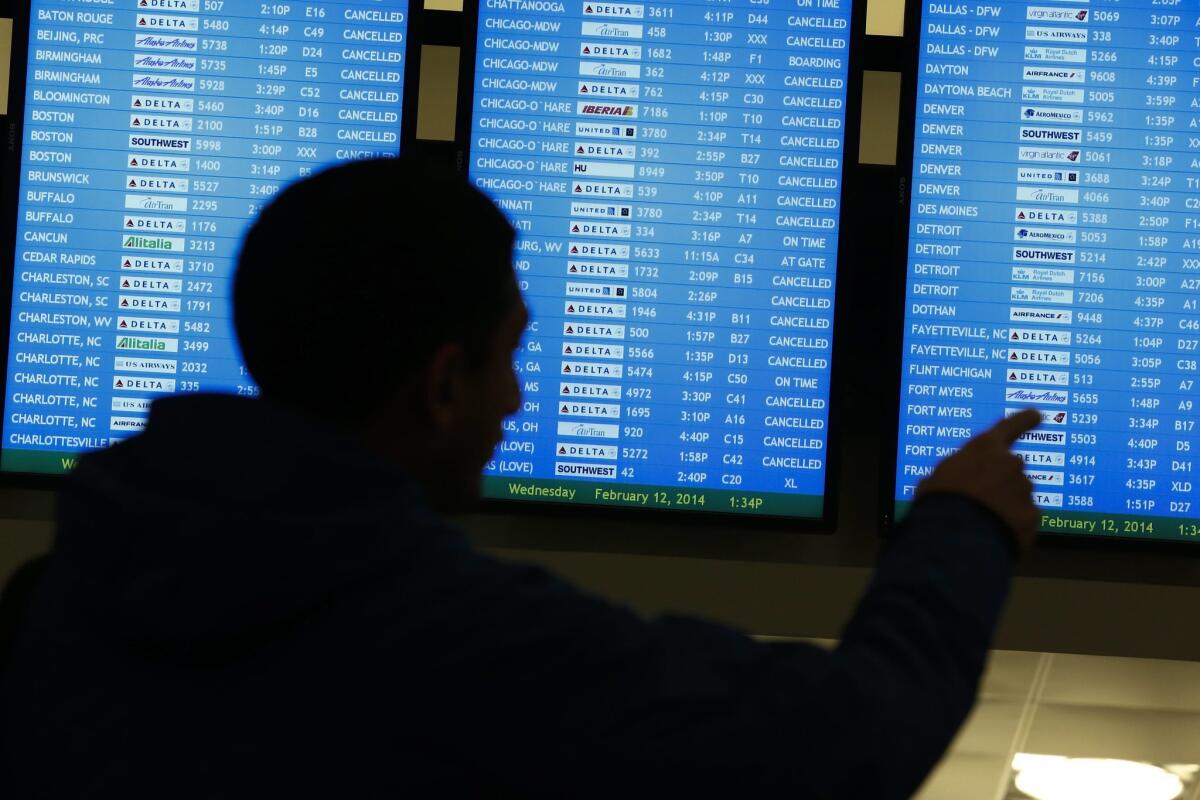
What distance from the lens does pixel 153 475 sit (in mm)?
1009

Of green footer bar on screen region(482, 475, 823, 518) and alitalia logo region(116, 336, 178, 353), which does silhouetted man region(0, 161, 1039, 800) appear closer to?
green footer bar on screen region(482, 475, 823, 518)

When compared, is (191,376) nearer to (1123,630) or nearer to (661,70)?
(661,70)

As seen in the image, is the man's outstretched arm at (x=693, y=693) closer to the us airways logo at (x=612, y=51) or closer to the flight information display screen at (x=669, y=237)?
the flight information display screen at (x=669, y=237)

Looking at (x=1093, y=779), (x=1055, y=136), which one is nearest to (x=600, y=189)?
(x=1055, y=136)

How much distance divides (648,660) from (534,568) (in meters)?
0.12

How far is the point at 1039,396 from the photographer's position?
1881 millimetres

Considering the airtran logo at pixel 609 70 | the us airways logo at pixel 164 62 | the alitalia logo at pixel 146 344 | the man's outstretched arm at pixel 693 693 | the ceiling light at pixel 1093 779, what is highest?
the airtran logo at pixel 609 70

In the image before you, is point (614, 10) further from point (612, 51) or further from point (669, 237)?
point (669, 237)

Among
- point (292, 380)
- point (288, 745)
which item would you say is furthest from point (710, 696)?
point (292, 380)

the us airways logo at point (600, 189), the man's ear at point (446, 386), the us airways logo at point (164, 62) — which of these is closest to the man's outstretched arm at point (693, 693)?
the man's ear at point (446, 386)

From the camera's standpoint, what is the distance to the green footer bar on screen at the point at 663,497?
6.15 ft

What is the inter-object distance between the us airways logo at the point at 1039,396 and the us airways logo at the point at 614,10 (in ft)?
2.53

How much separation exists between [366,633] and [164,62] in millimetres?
1323

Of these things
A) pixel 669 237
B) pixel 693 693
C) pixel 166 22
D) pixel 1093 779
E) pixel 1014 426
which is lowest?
pixel 1093 779
